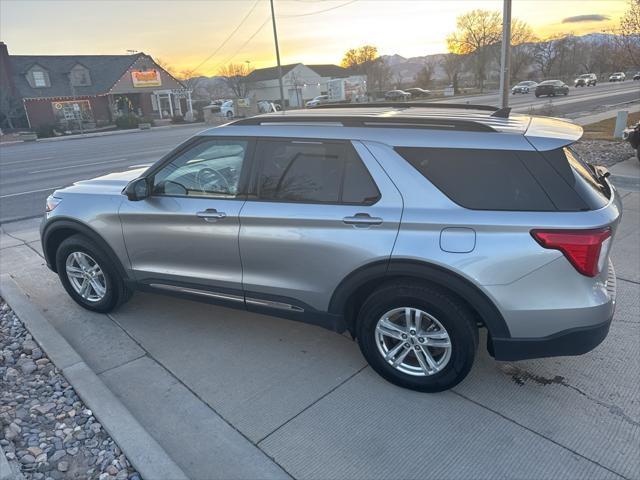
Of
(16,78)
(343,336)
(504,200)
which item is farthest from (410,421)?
(16,78)

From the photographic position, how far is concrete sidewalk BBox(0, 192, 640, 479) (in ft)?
8.40

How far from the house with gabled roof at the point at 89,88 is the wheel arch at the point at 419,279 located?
144ft

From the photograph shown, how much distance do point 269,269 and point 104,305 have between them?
1.86 metres

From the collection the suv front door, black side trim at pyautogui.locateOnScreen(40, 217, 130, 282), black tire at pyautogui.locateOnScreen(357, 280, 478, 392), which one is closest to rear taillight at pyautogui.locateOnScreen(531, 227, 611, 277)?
black tire at pyautogui.locateOnScreen(357, 280, 478, 392)

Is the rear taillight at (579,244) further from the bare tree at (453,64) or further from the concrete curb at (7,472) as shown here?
the bare tree at (453,64)

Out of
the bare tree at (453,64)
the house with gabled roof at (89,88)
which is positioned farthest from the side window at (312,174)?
the bare tree at (453,64)

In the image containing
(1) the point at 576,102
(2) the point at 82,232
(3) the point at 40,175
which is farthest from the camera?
(1) the point at 576,102

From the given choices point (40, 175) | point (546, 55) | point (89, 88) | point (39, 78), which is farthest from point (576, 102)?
point (546, 55)

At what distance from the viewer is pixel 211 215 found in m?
3.45

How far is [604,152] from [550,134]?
9302 mm

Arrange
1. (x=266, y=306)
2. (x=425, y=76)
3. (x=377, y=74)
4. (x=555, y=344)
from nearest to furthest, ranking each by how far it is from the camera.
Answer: (x=555, y=344)
(x=266, y=306)
(x=425, y=76)
(x=377, y=74)

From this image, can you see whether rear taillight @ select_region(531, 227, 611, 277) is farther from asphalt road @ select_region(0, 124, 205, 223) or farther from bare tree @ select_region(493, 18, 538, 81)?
bare tree @ select_region(493, 18, 538, 81)

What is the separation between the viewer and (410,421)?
9.39ft

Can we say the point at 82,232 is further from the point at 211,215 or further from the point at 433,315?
the point at 433,315
